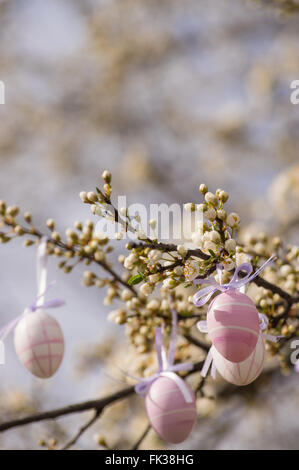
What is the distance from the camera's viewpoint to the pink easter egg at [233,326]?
971 millimetres

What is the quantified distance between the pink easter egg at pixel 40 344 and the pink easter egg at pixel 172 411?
0.24 metres

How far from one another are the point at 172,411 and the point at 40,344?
1.05ft

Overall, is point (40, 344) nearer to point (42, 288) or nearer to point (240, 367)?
point (42, 288)

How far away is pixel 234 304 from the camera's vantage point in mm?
984

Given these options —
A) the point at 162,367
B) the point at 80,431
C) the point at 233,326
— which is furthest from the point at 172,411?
the point at 80,431

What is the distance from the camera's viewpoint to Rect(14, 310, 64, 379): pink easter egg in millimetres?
1131

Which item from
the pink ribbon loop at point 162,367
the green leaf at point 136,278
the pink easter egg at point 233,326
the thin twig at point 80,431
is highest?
the green leaf at point 136,278

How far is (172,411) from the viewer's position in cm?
109

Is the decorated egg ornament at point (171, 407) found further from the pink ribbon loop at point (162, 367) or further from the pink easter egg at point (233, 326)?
the pink easter egg at point (233, 326)

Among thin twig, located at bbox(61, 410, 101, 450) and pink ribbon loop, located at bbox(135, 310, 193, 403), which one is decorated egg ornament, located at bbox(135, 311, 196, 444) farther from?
thin twig, located at bbox(61, 410, 101, 450)

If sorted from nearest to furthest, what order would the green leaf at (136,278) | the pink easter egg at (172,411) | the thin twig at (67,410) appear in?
the green leaf at (136,278) → the pink easter egg at (172,411) → the thin twig at (67,410)

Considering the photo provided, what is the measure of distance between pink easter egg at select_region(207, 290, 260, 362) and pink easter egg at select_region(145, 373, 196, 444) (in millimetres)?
179

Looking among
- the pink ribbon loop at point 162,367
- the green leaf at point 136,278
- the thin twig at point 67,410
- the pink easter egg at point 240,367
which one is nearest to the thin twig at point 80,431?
the thin twig at point 67,410

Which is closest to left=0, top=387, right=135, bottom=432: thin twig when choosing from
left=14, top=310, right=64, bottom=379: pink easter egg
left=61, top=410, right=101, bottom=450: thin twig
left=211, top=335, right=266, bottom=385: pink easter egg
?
left=61, top=410, right=101, bottom=450: thin twig
